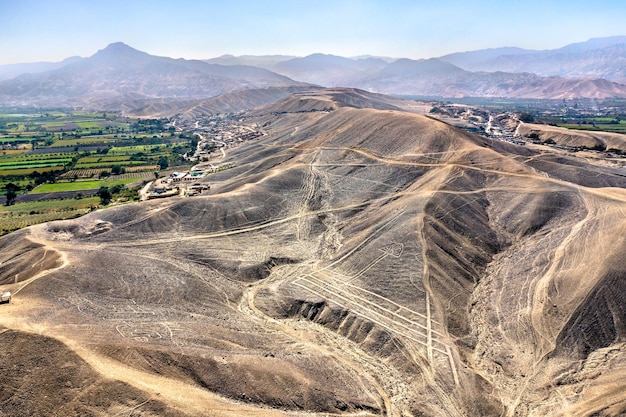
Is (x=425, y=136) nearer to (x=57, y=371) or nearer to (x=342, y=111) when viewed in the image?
(x=342, y=111)

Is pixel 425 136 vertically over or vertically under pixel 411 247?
over

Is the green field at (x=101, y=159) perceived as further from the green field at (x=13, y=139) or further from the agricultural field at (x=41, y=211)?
the green field at (x=13, y=139)

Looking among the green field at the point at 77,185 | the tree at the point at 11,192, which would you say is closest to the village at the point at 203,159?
Answer: the green field at the point at 77,185

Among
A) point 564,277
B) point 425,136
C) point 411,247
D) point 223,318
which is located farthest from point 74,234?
point 425,136

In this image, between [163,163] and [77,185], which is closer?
[77,185]

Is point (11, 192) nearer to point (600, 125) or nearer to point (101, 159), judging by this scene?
point (101, 159)

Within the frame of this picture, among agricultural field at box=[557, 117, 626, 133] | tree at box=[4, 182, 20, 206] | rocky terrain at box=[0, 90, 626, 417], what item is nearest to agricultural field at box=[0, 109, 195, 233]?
tree at box=[4, 182, 20, 206]

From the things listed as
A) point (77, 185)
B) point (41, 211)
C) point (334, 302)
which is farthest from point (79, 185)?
point (334, 302)

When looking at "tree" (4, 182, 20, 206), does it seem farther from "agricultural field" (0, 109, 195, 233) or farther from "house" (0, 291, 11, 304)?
"house" (0, 291, 11, 304)
